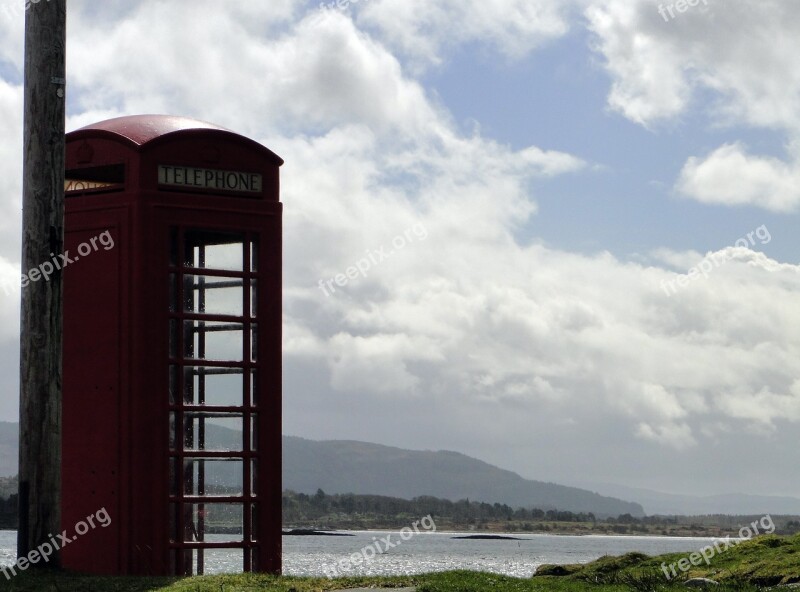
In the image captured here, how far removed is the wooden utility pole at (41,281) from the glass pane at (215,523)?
2.04m

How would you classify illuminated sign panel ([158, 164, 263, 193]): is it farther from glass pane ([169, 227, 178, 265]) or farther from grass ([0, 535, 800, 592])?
grass ([0, 535, 800, 592])

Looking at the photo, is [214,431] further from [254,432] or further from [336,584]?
[336,584]

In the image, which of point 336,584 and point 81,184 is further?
point 81,184

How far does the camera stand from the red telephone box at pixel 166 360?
16.4 m

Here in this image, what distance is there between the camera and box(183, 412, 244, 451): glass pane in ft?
55.2

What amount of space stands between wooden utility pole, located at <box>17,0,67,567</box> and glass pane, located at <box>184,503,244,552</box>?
2.04 m

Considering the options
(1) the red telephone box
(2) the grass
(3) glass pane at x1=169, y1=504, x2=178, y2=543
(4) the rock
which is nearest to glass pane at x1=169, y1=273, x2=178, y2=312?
(1) the red telephone box

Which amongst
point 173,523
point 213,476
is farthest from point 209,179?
point 173,523

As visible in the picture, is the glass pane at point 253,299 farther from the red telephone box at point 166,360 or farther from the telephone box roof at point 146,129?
the telephone box roof at point 146,129

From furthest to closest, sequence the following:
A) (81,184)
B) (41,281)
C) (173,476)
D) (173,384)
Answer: (81,184) → (173,384) → (173,476) → (41,281)

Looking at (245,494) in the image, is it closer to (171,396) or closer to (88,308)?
(171,396)

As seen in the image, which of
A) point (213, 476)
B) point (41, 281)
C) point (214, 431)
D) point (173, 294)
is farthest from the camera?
point (214, 431)

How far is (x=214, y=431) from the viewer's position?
1703 centimetres

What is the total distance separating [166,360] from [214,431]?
4.10 ft
